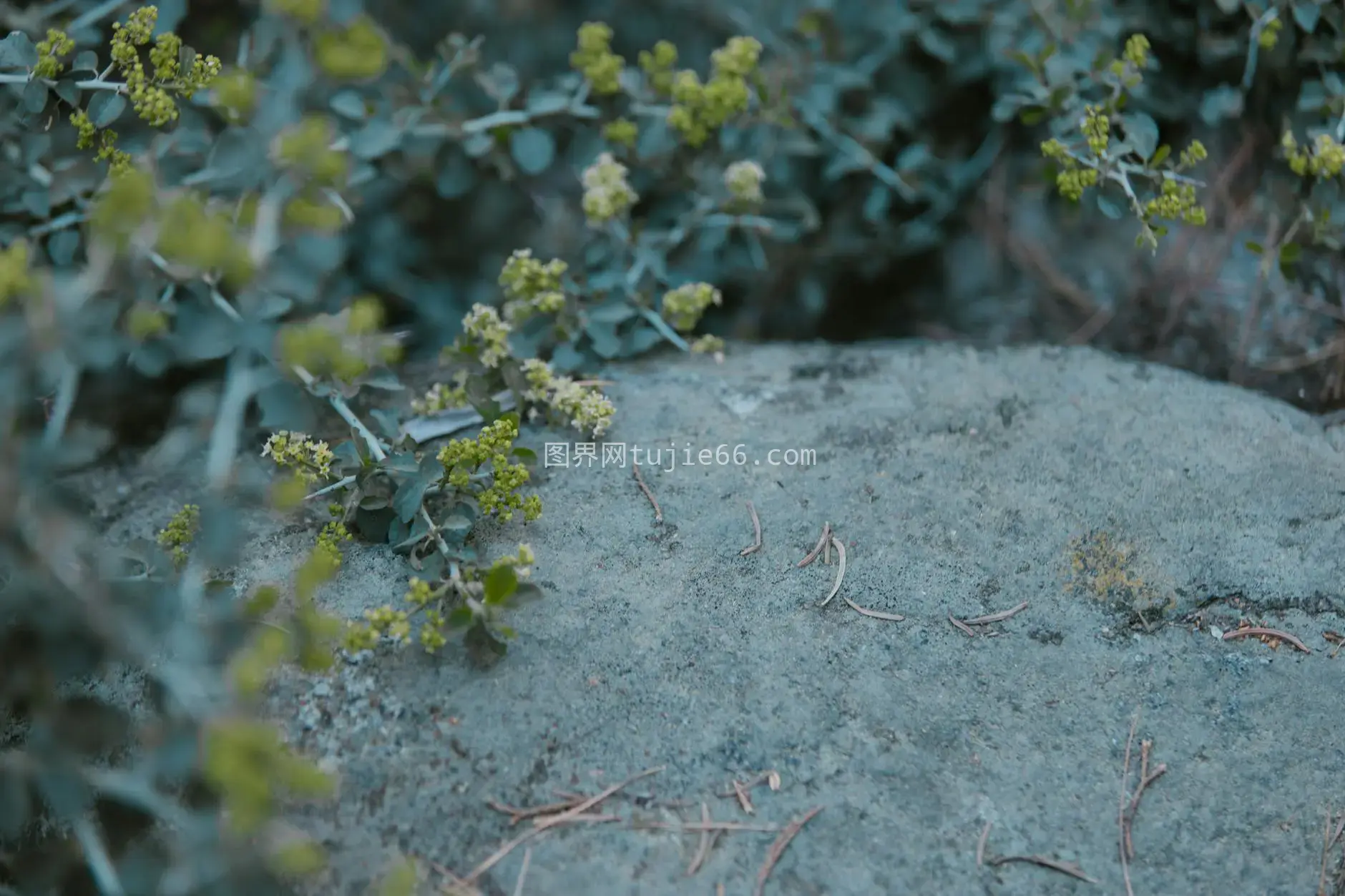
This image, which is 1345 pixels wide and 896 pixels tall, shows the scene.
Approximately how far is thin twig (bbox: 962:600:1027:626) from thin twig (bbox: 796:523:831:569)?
0.93 feet

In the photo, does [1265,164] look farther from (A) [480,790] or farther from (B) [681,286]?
(A) [480,790]

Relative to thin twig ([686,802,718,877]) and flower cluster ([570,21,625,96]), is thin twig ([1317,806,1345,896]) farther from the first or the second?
flower cluster ([570,21,625,96])

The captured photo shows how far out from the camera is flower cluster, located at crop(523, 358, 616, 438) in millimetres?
2170

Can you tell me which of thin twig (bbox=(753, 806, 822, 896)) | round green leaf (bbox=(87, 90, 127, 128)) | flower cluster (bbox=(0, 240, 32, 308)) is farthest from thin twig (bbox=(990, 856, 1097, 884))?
round green leaf (bbox=(87, 90, 127, 128))

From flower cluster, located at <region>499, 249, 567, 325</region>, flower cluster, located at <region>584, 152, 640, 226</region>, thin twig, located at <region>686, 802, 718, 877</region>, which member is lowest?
thin twig, located at <region>686, 802, 718, 877</region>

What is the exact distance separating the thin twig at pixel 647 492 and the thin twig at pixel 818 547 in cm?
29

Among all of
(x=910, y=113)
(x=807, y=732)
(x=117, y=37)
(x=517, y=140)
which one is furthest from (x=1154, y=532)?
(x=117, y=37)

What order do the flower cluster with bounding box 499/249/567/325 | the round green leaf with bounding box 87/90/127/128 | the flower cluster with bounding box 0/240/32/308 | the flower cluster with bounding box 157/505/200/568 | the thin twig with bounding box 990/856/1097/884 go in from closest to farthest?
the flower cluster with bounding box 0/240/32/308
the thin twig with bounding box 990/856/1097/884
the flower cluster with bounding box 157/505/200/568
the round green leaf with bounding box 87/90/127/128
the flower cluster with bounding box 499/249/567/325

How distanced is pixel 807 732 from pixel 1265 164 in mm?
2016

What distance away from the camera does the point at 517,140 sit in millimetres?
2627

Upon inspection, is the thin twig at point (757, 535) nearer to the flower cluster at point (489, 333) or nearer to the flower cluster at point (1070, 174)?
the flower cluster at point (489, 333)

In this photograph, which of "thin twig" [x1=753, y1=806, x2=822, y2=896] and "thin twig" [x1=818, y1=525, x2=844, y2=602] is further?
"thin twig" [x1=818, y1=525, x2=844, y2=602]

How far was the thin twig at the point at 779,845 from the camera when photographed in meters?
1.50

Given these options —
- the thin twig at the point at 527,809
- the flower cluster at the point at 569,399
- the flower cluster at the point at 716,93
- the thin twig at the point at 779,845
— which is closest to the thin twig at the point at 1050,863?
the thin twig at the point at 779,845
